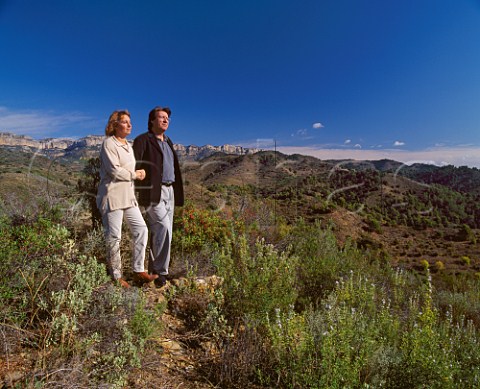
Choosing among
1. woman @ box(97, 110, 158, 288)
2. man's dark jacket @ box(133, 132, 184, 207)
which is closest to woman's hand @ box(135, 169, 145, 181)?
woman @ box(97, 110, 158, 288)

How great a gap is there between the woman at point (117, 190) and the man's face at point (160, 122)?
0.31m

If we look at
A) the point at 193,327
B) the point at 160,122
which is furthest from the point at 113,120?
the point at 193,327

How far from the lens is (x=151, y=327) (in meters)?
2.18

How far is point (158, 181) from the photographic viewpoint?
331cm

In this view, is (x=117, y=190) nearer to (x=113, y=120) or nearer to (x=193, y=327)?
(x=113, y=120)

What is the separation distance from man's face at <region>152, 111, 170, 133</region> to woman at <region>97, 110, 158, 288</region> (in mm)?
311

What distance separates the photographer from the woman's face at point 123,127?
308 centimetres

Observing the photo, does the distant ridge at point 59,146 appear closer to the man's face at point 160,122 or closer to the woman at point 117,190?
the woman at point 117,190

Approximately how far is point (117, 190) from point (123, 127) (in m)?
0.63

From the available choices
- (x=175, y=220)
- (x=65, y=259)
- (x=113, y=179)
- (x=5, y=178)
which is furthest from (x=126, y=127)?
(x=5, y=178)

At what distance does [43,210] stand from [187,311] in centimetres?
199

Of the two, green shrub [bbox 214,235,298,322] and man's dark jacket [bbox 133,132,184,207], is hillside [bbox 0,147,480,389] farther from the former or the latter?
man's dark jacket [bbox 133,132,184,207]

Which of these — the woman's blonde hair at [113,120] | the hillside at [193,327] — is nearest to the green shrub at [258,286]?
the hillside at [193,327]

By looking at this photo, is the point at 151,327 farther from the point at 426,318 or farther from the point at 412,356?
the point at 426,318
